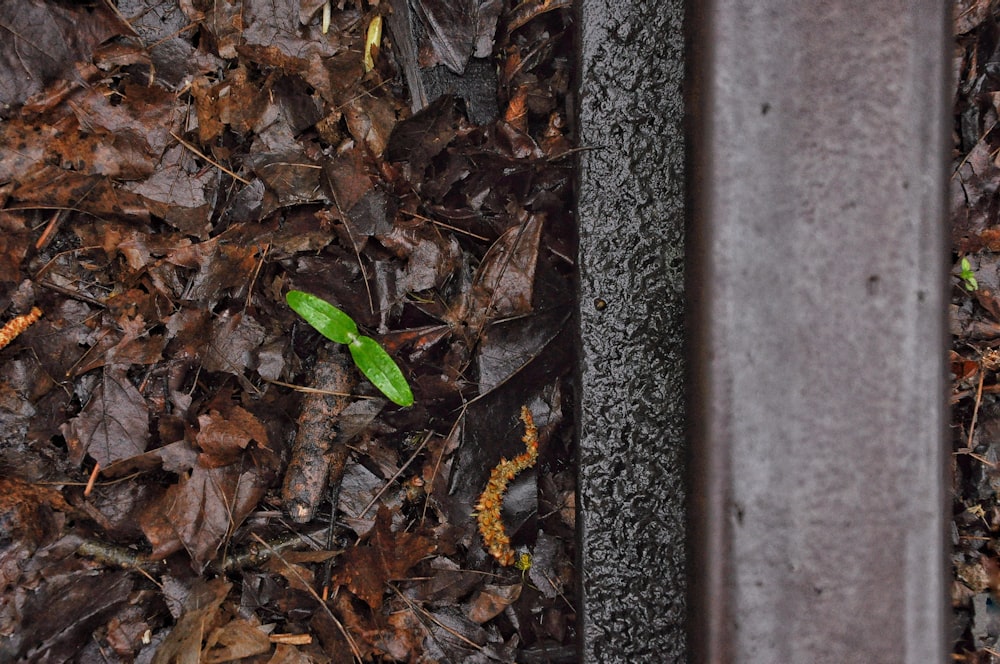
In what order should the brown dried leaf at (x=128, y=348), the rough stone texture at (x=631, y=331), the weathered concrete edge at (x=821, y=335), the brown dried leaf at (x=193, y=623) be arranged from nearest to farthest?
the weathered concrete edge at (x=821, y=335) < the rough stone texture at (x=631, y=331) < the brown dried leaf at (x=193, y=623) < the brown dried leaf at (x=128, y=348)

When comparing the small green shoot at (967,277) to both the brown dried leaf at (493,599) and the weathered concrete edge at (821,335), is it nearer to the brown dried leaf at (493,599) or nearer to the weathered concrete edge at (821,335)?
the weathered concrete edge at (821,335)

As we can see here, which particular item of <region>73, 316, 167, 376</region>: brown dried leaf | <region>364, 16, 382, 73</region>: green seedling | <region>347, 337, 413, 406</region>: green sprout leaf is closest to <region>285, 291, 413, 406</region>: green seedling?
<region>347, 337, 413, 406</region>: green sprout leaf

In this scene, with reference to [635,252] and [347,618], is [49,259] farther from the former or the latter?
[635,252]

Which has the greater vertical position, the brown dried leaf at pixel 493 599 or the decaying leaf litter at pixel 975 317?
the decaying leaf litter at pixel 975 317

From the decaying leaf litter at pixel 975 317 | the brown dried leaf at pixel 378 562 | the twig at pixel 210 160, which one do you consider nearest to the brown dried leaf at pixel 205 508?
the brown dried leaf at pixel 378 562

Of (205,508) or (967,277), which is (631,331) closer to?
(967,277)

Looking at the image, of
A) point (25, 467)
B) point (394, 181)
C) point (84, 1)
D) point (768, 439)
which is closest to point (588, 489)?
point (768, 439)
